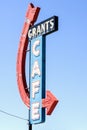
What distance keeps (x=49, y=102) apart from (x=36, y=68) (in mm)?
2544

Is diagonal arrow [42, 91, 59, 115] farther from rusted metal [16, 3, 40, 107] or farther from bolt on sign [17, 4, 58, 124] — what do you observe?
rusted metal [16, 3, 40, 107]

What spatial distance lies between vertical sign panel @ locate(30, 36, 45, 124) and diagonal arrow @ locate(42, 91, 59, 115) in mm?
464

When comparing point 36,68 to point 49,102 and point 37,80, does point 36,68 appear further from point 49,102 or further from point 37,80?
point 49,102

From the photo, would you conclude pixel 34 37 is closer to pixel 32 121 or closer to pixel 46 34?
pixel 46 34

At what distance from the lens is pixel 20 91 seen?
32.3 m

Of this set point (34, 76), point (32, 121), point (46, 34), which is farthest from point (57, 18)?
point (32, 121)

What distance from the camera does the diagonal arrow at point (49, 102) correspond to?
96.5ft

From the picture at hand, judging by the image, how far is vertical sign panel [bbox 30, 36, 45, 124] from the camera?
3073cm

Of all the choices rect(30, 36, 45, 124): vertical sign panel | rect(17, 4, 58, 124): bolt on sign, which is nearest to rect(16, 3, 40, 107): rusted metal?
rect(17, 4, 58, 124): bolt on sign

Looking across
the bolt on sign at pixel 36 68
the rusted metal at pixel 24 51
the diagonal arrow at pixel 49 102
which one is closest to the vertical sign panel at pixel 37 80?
the bolt on sign at pixel 36 68

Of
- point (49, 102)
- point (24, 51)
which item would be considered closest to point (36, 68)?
point (24, 51)

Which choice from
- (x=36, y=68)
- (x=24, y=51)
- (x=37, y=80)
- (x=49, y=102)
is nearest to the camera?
(x=49, y=102)

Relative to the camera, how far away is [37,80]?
Result: 31.3m

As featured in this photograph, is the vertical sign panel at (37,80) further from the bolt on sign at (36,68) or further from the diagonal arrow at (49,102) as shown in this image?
the diagonal arrow at (49,102)
